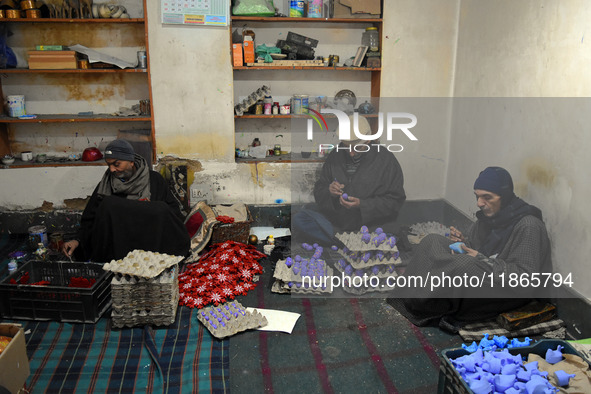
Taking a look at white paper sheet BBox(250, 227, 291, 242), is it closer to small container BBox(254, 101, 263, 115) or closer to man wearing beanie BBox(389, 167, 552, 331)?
small container BBox(254, 101, 263, 115)

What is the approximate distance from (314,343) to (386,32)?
3.06m

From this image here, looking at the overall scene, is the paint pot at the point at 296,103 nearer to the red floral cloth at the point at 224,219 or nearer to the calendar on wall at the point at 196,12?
the calendar on wall at the point at 196,12

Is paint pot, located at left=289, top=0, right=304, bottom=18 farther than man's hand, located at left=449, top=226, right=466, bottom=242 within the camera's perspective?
Yes

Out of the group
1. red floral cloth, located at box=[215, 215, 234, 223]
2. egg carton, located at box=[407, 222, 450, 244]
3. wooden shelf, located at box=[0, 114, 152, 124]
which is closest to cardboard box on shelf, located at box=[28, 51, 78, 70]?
wooden shelf, located at box=[0, 114, 152, 124]

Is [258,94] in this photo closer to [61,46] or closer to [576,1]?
[61,46]

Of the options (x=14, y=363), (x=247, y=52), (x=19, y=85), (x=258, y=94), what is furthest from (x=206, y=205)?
(x=14, y=363)

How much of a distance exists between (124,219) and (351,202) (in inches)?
71.3

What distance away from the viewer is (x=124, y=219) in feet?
12.5

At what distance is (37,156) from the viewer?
15.9ft

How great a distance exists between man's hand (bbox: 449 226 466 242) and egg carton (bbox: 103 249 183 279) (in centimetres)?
185

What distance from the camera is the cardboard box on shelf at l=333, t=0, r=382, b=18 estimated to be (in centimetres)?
456

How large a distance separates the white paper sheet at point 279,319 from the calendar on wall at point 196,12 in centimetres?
266

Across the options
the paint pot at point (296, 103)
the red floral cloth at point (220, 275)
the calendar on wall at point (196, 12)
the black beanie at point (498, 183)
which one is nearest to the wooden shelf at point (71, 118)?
the calendar on wall at point (196, 12)

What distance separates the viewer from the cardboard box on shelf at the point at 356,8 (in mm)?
4562
